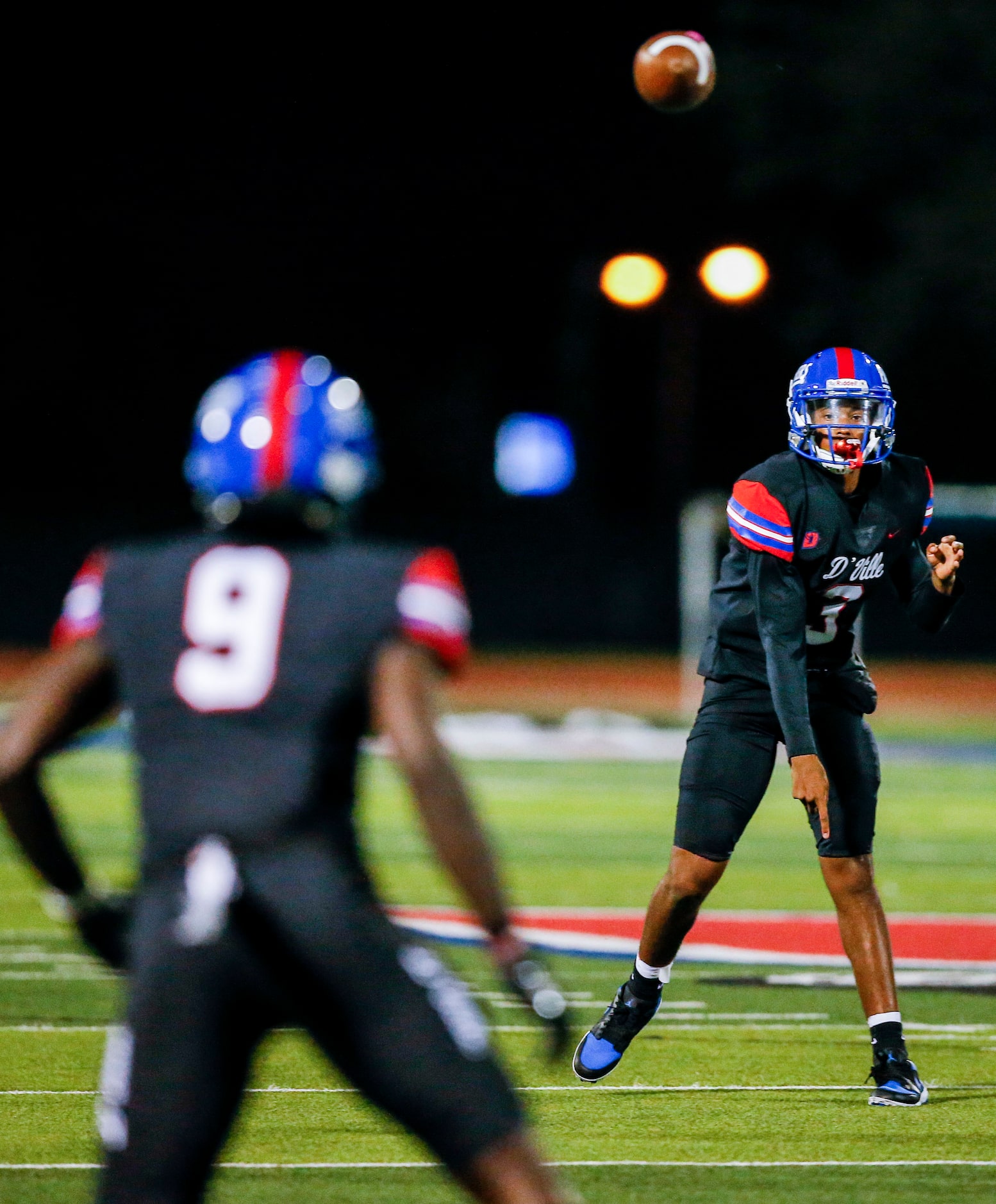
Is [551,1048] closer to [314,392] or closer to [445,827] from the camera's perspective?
[445,827]

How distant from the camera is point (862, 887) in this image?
19.9 ft

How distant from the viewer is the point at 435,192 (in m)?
41.2

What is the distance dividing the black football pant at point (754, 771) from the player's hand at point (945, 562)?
459 millimetres

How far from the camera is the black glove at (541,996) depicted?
3115 millimetres

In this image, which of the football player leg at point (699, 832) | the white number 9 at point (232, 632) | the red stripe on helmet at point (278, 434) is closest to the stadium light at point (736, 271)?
the football player leg at point (699, 832)

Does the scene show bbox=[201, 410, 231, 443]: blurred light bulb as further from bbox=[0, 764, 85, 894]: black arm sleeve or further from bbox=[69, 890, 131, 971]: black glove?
bbox=[69, 890, 131, 971]: black glove

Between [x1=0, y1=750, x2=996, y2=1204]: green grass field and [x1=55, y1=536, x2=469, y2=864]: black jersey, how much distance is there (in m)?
2.03

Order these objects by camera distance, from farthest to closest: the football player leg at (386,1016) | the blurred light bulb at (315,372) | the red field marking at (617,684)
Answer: the red field marking at (617,684)
the blurred light bulb at (315,372)
the football player leg at (386,1016)

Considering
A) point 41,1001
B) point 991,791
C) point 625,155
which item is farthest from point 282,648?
point 625,155

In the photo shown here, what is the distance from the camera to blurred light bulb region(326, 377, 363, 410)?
11.1 feet

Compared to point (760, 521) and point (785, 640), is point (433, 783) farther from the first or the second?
point (760, 521)

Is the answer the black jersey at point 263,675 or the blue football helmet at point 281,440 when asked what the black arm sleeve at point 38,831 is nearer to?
the black jersey at point 263,675

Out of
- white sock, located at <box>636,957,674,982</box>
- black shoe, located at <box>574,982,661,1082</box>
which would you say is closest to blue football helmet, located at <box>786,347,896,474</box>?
white sock, located at <box>636,957,674,982</box>

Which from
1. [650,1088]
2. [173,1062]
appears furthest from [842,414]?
[173,1062]
